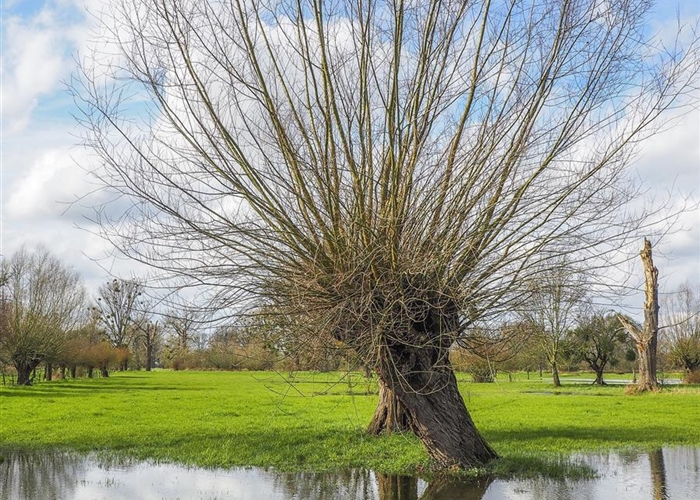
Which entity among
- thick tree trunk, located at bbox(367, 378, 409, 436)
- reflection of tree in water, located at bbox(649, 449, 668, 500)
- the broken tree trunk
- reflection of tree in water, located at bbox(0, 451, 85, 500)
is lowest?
reflection of tree in water, located at bbox(649, 449, 668, 500)

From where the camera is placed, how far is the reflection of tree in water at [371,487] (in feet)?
29.4

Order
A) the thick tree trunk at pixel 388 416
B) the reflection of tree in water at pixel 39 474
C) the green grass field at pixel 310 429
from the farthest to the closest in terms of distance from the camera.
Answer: the thick tree trunk at pixel 388 416, the green grass field at pixel 310 429, the reflection of tree in water at pixel 39 474

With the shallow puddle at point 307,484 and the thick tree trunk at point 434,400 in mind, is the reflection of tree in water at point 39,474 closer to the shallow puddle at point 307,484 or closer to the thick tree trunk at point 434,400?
the shallow puddle at point 307,484

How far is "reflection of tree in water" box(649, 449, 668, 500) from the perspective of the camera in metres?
9.05

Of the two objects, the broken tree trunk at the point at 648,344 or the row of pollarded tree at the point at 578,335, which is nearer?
the row of pollarded tree at the point at 578,335

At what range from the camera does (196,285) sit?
29.6 feet

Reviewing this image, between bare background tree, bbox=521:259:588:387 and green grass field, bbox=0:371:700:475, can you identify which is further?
green grass field, bbox=0:371:700:475

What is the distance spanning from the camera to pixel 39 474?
416 inches

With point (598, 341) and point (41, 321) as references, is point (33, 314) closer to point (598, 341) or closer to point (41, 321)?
point (41, 321)

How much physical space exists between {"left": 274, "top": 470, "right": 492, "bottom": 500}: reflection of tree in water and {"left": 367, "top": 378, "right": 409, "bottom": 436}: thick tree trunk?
3.08 m

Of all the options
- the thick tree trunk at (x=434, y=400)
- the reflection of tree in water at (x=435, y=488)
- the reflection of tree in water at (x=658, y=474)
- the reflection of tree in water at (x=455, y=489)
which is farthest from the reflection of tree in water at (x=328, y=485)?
the reflection of tree in water at (x=658, y=474)

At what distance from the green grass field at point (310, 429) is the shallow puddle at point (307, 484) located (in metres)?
0.79

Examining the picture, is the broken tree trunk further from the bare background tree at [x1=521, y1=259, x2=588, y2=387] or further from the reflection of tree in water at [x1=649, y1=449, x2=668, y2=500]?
the bare background tree at [x1=521, y1=259, x2=588, y2=387]

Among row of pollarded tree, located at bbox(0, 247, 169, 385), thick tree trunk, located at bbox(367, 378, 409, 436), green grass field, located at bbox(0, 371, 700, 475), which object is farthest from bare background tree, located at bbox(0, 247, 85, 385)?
thick tree trunk, located at bbox(367, 378, 409, 436)
